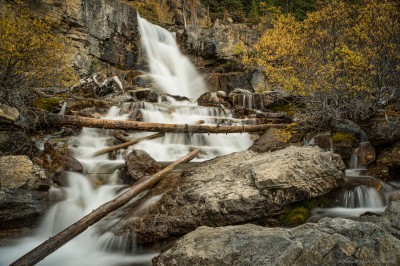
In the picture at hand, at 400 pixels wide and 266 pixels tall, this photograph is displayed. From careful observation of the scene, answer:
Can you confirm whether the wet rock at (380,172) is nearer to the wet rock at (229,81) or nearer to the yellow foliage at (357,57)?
the yellow foliage at (357,57)

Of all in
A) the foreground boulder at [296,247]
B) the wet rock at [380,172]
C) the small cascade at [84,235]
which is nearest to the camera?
the foreground boulder at [296,247]

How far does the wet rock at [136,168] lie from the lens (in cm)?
783

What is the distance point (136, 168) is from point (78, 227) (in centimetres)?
294

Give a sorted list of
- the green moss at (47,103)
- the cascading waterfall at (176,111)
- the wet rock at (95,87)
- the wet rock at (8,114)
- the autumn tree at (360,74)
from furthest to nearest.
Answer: the wet rock at (95,87) → the green moss at (47,103) → the cascading waterfall at (176,111) → the autumn tree at (360,74) → the wet rock at (8,114)

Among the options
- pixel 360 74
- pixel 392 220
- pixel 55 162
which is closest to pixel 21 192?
pixel 55 162

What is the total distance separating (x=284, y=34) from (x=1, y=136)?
1493cm

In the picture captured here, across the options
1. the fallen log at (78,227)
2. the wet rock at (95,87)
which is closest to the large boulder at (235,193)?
the fallen log at (78,227)

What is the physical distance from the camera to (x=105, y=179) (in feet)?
27.1

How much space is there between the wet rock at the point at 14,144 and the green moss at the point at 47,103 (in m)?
4.18

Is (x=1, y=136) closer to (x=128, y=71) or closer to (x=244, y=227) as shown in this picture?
(x=244, y=227)

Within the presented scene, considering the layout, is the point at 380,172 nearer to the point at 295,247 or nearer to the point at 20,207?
the point at 295,247

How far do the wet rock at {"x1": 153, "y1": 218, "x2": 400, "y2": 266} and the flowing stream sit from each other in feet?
6.39

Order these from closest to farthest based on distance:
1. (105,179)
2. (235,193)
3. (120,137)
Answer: (235,193) < (105,179) < (120,137)

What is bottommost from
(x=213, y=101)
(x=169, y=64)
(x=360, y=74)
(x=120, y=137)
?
(x=120, y=137)
